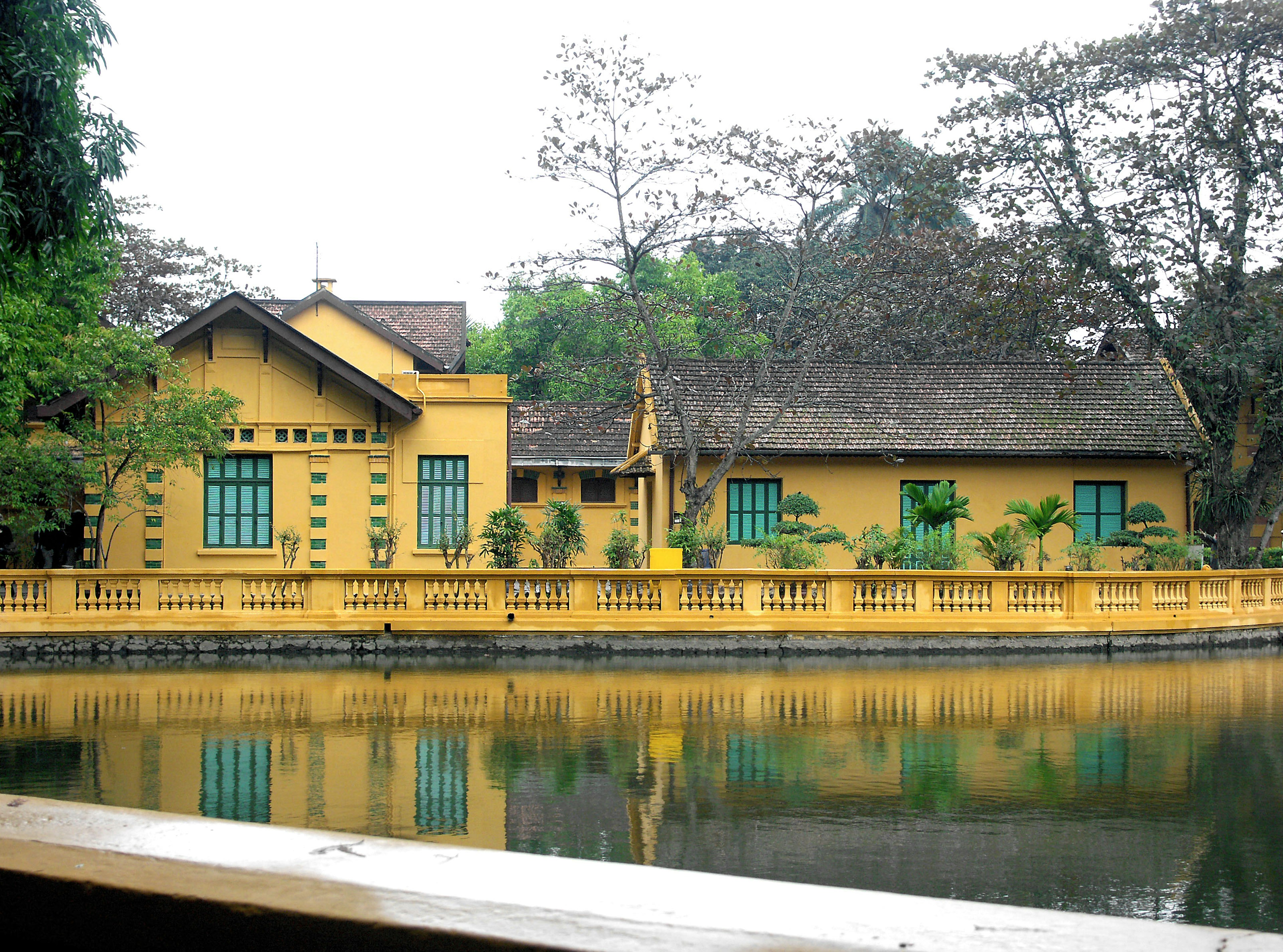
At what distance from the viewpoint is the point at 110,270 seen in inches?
985

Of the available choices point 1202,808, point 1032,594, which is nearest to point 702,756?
point 1202,808

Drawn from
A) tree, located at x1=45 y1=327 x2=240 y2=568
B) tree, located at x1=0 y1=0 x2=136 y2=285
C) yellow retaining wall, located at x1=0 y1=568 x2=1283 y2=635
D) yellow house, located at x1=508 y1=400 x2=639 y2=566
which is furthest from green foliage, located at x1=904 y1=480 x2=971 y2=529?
tree, located at x1=0 y1=0 x2=136 y2=285

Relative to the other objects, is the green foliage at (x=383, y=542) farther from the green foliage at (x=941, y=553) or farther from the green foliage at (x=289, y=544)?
the green foliage at (x=941, y=553)

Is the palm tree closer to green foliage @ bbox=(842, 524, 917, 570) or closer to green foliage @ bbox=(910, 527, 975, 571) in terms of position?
green foliage @ bbox=(910, 527, 975, 571)

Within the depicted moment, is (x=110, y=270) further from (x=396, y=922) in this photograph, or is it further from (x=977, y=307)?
(x=396, y=922)

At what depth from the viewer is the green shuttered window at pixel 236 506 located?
77.9ft

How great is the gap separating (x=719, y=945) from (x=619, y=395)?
87.2ft

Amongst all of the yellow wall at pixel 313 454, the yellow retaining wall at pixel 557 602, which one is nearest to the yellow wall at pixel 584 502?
the yellow wall at pixel 313 454

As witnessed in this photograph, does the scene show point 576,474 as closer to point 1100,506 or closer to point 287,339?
point 287,339

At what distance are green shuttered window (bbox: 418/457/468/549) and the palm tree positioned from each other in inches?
436

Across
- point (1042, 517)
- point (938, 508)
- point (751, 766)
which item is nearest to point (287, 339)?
point (938, 508)

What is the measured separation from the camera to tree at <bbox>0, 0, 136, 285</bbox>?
11805 millimetres

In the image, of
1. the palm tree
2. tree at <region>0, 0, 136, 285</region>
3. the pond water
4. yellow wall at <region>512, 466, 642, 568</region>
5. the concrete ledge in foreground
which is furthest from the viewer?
yellow wall at <region>512, 466, 642, 568</region>

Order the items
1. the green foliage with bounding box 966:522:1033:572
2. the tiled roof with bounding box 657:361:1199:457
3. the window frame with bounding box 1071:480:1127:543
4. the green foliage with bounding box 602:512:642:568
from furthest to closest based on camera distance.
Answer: the window frame with bounding box 1071:480:1127:543
the tiled roof with bounding box 657:361:1199:457
the green foliage with bounding box 966:522:1033:572
the green foliage with bounding box 602:512:642:568
